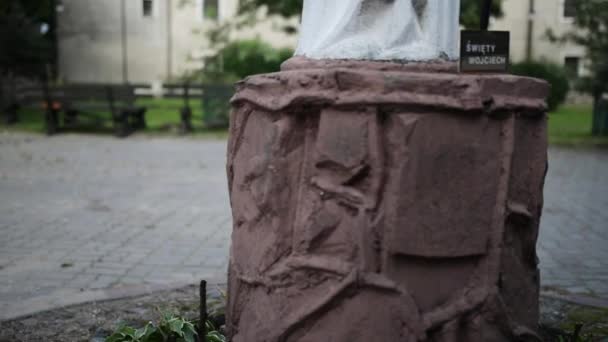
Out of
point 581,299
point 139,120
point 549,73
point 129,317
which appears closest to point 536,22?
point 549,73

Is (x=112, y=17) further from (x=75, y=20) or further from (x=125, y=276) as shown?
(x=125, y=276)

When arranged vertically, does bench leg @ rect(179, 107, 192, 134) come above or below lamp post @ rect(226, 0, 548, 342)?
below

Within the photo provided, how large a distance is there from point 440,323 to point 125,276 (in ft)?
9.18

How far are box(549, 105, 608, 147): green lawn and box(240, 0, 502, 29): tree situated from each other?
2.79 m

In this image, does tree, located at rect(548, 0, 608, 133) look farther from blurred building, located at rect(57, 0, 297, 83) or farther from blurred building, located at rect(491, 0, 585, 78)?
blurred building, located at rect(57, 0, 297, 83)

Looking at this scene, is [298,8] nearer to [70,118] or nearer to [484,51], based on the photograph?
[70,118]

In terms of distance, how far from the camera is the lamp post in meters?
2.67

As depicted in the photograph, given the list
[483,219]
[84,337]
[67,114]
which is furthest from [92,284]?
[67,114]

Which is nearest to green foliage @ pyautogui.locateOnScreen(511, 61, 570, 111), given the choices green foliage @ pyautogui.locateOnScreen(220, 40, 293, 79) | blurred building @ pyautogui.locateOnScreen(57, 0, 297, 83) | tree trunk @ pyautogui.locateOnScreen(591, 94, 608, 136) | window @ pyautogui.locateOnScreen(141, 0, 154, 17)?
tree trunk @ pyautogui.locateOnScreen(591, 94, 608, 136)

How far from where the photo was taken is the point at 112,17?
2841 cm

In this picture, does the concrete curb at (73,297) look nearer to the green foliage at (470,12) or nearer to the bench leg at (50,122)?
the green foliage at (470,12)

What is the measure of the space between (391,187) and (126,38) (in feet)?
90.4

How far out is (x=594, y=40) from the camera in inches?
469

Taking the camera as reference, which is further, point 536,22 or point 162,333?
point 536,22
